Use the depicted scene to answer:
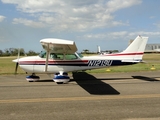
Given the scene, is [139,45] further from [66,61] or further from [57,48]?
[57,48]

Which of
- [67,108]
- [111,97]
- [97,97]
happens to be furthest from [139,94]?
[67,108]

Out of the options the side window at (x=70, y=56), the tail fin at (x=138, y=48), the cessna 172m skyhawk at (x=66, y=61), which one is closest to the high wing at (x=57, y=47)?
the cessna 172m skyhawk at (x=66, y=61)

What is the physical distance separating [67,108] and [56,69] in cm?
571

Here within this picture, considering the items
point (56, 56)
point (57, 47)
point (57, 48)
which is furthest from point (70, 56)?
point (57, 47)

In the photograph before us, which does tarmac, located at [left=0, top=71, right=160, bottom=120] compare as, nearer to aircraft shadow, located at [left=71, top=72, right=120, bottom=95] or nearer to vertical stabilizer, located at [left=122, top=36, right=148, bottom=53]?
aircraft shadow, located at [left=71, top=72, right=120, bottom=95]

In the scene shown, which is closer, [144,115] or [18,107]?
[144,115]

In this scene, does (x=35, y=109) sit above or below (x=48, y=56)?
below

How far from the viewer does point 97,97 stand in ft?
22.9

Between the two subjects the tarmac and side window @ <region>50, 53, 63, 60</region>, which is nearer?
the tarmac

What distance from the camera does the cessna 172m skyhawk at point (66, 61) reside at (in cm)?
1096

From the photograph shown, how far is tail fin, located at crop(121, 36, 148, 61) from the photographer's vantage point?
11.8m

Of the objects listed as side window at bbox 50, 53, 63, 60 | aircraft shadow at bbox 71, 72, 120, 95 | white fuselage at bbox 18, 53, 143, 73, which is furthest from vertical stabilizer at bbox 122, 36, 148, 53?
side window at bbox 50, 53, 63, 60

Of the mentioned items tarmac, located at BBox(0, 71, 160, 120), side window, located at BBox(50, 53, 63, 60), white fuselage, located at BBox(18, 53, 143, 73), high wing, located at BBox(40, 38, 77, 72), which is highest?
high wing, located at BBox(40, 38, 77, 72)

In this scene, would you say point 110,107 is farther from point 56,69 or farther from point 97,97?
point 56,69
